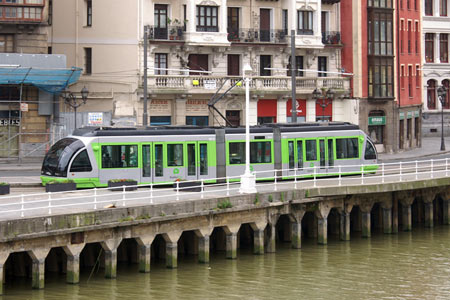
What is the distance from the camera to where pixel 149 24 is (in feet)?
219

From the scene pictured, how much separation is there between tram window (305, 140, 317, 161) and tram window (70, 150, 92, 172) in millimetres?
11899

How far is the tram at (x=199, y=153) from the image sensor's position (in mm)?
44531

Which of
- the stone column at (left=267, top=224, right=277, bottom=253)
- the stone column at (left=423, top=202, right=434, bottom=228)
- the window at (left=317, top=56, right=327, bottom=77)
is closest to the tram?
the stone column at (left=423, top=202, right=434, bottom=228)

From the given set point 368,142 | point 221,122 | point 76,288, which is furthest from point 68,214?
point 221,122

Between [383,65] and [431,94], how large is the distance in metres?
23.5

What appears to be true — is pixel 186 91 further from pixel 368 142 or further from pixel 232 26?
pixel 368 142

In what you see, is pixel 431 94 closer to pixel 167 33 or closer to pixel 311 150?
pixel 167 33

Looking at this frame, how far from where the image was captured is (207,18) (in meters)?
68.6

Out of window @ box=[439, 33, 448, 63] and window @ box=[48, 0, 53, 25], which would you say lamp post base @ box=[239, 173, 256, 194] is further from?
window @ box=[439, 33, 448, 63]

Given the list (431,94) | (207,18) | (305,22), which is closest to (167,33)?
(207,18)

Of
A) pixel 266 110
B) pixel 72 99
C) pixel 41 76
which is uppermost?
pixel 41 76

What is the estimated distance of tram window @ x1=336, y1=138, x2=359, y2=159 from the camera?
52.2 metres

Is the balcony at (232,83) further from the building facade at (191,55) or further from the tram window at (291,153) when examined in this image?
the tram window at (291,153)

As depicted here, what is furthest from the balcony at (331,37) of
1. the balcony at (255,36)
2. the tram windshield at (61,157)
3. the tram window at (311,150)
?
the tram windshield at (61,157)
